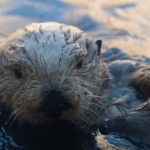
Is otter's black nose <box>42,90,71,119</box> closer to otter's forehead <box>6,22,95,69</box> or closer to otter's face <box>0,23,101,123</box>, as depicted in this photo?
otter's face <box>0,23,101,123</box>

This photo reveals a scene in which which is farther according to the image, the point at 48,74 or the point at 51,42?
the point at 51,42

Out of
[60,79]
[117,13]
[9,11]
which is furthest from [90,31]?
[60,79]

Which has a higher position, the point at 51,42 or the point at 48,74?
→ the point at 51,42

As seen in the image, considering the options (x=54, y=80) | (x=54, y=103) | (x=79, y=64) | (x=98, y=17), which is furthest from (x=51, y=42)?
(x=98, y=17)

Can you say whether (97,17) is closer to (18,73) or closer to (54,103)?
(18,73)

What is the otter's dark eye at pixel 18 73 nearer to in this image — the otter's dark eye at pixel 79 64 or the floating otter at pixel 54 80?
the floating otter at pixel 54 80

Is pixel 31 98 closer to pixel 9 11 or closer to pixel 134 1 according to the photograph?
pixel 9 11

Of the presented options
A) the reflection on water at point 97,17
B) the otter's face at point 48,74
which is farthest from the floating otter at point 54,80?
the reflection on water at point 97,17
